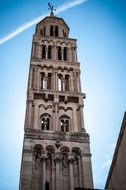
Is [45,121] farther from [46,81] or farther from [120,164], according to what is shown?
[120,164]

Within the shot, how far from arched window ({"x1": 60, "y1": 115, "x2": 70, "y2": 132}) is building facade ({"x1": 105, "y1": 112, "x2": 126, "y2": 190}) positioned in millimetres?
7720

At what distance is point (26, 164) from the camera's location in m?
25.7

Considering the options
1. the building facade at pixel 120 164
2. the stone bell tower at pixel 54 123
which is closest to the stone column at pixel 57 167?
the stone bell tower at pixel 54 123

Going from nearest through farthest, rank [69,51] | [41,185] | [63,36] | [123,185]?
1. [123,185]
2. [41,185]
3. [69,51]
4. [63,36]

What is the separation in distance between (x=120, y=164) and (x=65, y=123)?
11234 mm

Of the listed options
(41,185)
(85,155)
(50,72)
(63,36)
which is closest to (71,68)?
(50,72)

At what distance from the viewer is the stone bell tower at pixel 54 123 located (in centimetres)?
2562

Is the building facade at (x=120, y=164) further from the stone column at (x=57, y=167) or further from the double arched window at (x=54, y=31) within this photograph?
the double arched window at (x=54, y=31)

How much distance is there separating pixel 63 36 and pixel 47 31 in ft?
7.48

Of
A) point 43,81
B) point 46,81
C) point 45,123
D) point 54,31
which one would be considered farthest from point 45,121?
point 54,31

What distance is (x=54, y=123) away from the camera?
1163 inches

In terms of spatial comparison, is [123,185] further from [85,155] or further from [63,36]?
[63,36]

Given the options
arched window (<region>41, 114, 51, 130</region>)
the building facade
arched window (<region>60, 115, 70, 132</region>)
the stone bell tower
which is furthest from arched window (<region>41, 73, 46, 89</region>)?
the building facade

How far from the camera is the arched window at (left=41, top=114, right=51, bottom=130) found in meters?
29.5
